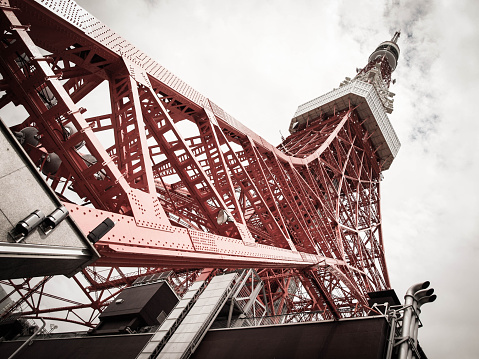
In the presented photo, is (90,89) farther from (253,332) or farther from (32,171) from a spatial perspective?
(253,332)

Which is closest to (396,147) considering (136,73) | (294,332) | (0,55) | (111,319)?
(294,332)

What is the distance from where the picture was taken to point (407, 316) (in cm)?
845

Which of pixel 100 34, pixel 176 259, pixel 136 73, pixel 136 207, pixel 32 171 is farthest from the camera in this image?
pixel 136 73

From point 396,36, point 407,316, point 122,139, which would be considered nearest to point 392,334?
point 407,316

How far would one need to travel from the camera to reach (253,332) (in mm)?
11875

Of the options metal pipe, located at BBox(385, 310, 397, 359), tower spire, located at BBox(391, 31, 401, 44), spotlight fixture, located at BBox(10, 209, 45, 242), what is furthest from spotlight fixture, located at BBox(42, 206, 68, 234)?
tower spire, located at BBox(391, 31, 401, 44)

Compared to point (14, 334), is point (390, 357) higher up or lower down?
higher up

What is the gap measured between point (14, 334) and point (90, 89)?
23034 millimetres

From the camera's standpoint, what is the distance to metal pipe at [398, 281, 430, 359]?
7.77 meters

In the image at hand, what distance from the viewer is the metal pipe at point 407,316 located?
25.5 feet

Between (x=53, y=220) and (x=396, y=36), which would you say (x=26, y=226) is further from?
(x=396, y=36)

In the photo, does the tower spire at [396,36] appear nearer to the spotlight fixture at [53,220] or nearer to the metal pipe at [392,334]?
the metal pipe at [392,334]

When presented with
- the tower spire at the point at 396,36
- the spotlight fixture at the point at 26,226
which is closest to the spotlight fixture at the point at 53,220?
the spotlight fixture at the point at 26,226

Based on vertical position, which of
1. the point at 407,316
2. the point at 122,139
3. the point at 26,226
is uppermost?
the point at 407,316
